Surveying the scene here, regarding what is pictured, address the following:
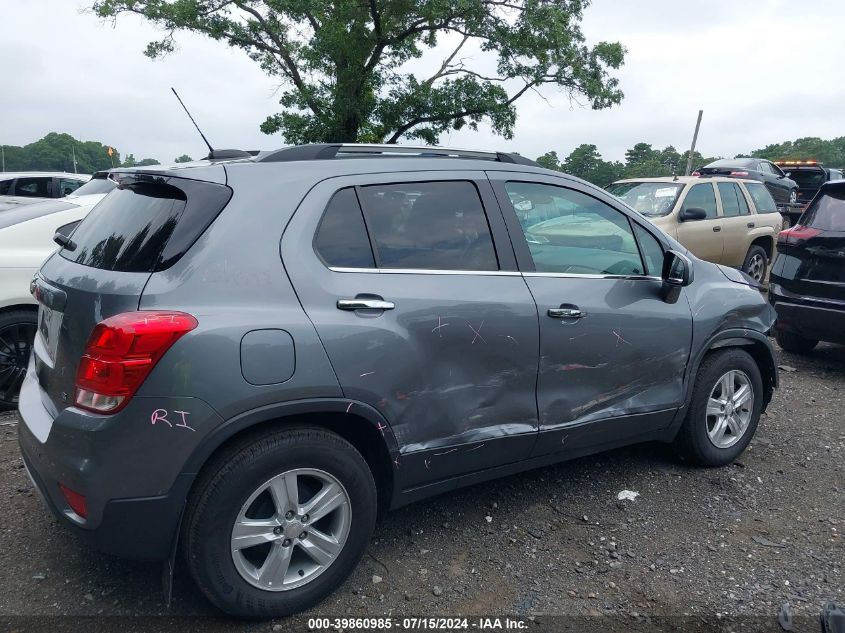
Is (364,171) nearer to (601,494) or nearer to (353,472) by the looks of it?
(353,472)

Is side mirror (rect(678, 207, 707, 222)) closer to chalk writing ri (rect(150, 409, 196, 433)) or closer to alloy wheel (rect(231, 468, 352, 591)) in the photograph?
alloy wheel (rect(231, 468, 352, 591))

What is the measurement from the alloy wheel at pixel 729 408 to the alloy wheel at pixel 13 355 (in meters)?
4.41

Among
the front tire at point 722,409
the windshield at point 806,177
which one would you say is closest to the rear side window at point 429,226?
the front tire at point 722,409

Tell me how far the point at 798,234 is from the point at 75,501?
6.04 m

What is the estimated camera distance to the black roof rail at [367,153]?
2781mm

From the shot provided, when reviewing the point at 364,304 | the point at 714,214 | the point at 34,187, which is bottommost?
the point at 714,214

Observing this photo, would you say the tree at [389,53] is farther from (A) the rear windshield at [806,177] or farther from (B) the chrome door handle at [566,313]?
(B) the chrome door handle at [566,313]

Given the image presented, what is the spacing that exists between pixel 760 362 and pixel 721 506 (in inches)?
43.4

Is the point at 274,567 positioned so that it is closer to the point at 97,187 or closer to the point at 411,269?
the point at 411,269

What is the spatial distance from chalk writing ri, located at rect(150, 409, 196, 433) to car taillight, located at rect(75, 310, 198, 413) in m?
0.10

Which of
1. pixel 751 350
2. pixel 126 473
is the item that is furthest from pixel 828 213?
pixel 126 473

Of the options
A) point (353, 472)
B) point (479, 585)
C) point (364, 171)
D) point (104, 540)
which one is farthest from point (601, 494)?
point (104, 540)

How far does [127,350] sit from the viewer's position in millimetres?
2207

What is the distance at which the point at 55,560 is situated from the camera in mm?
2949
